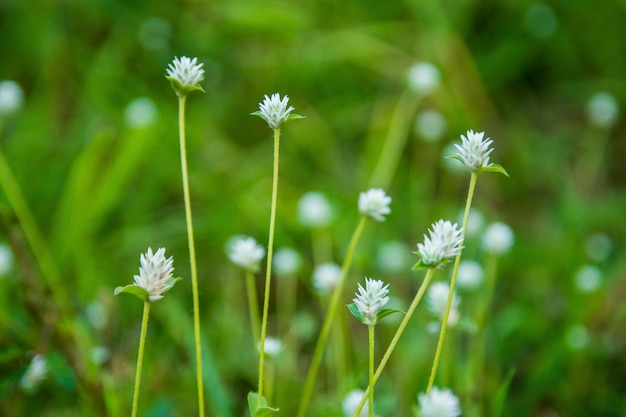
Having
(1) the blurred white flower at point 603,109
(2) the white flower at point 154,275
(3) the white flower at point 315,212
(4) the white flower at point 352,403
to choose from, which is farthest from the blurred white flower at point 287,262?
(1) the blurred white flower at point 603,109

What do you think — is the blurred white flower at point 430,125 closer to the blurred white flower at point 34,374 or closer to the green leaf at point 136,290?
the blurred white flower at point 34,374

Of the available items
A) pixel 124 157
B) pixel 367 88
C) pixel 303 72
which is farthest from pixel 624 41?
pixel 124 157

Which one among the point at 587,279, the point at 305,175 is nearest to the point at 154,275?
the point at 587,279

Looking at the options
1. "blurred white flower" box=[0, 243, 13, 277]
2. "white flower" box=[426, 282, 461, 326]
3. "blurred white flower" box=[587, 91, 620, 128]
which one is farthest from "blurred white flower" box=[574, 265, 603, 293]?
"blurred white flower" box=[0, 243, 13, 277]

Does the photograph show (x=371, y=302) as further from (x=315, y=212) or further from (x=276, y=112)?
(x=315, y=212)

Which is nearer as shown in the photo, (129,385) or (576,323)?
(129,385)

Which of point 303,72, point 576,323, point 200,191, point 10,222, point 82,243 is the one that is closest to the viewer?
point 10,222

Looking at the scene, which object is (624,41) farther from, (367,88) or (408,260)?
(408,260)
